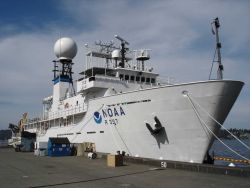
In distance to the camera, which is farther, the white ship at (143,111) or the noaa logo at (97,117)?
the noaa logo at (97,117)

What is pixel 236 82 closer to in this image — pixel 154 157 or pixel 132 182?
pixel 154 157

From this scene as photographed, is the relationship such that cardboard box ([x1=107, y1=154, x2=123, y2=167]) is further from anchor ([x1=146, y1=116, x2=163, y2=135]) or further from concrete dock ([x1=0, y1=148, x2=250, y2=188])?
anchor ([x1=146, y1=116, x2=163, y2=135])

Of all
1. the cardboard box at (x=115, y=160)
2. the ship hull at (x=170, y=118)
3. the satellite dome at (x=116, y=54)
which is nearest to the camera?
the ship hull at (x=170, y=118)

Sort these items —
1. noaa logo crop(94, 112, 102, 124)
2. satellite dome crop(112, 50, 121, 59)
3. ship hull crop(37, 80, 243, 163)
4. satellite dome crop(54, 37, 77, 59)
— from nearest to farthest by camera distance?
ship hull crop(37, 80, 243, 163)
noaa logo crop(94, 112, 102, 124)
satellite dome crop(112, 50, 121, 59)
satellite dome crop(54, 37, 77, 59)

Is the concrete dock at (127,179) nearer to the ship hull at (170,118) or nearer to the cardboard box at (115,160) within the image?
the cardboard box at (115,160)

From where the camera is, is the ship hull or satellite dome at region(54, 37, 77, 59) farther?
satellite dome at region(54, 37, 77, 59)

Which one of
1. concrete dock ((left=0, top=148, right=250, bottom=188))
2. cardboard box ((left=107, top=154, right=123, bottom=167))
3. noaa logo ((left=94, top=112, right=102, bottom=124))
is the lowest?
concrete dock ((left=0, top=148, right=250, bottom=188))

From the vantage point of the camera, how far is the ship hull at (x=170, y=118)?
608 inches

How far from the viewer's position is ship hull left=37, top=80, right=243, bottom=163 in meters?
15.4

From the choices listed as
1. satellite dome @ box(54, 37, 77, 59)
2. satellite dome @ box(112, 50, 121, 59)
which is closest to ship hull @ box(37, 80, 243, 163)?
satellite dome @ box(112, 50, 121, 59)

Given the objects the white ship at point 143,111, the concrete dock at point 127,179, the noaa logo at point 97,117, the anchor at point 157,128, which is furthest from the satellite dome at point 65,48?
the concrete dock at point 127,179

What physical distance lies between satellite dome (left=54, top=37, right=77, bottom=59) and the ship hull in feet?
52.9

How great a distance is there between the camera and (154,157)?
17312 millimetres

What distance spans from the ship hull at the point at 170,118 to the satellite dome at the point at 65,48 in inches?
635
